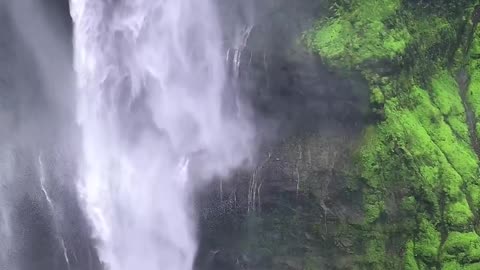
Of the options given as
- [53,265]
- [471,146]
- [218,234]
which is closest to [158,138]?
[218,234]

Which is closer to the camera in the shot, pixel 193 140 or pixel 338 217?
pixel 338 217

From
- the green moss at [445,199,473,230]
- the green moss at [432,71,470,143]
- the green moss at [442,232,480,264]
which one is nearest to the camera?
the green moss at [442,232,480,264]

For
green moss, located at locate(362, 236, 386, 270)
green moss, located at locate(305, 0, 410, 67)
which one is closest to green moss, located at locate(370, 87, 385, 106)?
green moss, located at locate(305, 0, 410, 67)

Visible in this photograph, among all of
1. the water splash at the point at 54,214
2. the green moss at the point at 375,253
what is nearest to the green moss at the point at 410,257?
the green moss at the point at 375,253

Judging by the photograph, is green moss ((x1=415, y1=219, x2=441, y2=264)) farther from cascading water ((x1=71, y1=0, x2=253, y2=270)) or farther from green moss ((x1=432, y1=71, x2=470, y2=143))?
cascading water ((x1=71, y1=0, x2=253, y2=270))

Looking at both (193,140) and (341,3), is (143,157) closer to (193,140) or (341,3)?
(193,140)
